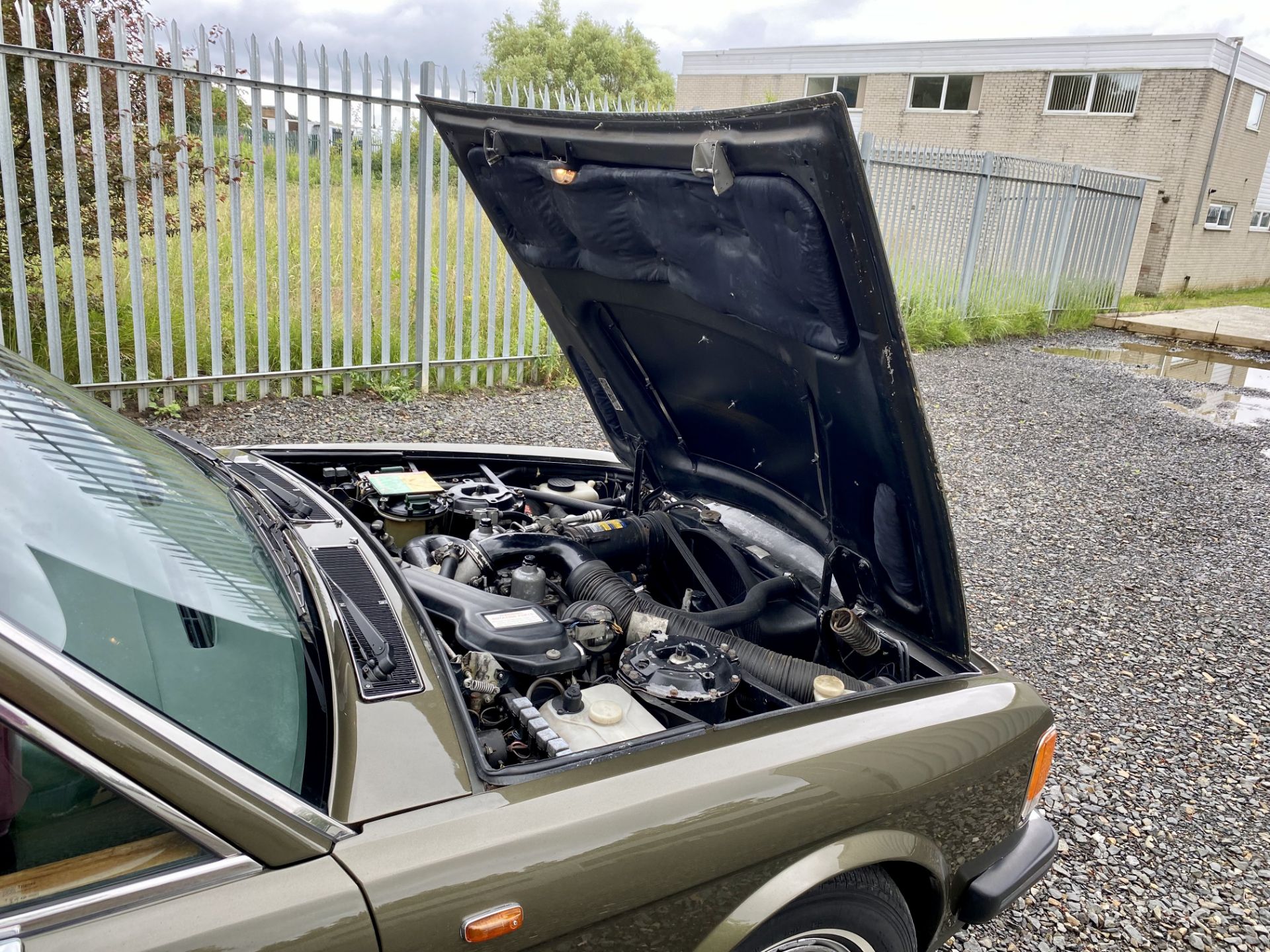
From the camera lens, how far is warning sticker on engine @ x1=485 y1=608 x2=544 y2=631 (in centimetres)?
207

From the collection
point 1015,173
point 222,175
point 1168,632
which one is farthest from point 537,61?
point 1168,632

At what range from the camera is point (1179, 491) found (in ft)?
21.5

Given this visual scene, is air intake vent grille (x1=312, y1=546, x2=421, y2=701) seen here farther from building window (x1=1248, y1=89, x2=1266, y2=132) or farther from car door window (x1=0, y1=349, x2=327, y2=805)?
building window (x1=1248, y1=89, x2=1266, y2=132)

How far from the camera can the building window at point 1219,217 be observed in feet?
74.5

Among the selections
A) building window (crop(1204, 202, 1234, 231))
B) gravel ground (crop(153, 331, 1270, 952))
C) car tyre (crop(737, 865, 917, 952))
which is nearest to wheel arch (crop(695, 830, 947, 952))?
car tyre (crop(737, 865, 917, 952))

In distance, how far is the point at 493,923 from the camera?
1283mm

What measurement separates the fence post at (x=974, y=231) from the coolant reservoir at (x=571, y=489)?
1030cm

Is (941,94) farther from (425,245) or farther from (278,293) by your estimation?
(278,293)

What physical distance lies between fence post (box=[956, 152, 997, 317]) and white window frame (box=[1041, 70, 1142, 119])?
13.3 m

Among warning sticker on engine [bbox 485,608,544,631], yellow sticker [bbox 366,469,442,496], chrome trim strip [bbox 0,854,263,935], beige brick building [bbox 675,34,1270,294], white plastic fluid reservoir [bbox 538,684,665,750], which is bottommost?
white plastic fluid reservoir [bbox 538,684,665,750]


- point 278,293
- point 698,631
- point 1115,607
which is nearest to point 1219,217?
point 1115,607

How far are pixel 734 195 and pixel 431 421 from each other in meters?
5.12

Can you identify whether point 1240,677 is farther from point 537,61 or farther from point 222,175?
point 537,61

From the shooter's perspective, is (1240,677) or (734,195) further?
(1240,677)
